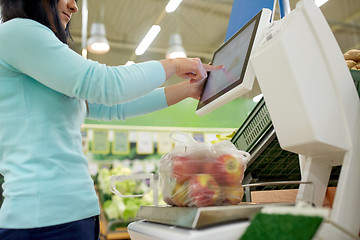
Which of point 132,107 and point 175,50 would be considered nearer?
point 132,107

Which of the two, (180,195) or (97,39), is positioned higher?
(97,39)

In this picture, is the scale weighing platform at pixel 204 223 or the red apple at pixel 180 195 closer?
the scale weighing platform at pixel 204 223

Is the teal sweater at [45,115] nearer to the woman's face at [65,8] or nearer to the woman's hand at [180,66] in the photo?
the woman's hand at [180,66]

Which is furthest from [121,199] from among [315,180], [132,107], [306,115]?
[306,115]

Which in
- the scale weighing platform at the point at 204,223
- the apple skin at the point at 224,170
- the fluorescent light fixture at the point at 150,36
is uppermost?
the fluorescent light fixture at the point at 150,36

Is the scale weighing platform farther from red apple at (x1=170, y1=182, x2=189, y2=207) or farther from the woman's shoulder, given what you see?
the woman's shoulder

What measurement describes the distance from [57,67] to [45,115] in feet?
0.51

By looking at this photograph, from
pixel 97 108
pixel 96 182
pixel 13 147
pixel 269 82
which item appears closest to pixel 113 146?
pixel 96 182

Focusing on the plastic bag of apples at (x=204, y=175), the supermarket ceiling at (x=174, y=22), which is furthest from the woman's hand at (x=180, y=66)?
the supermarket ceiling at (x=174, y=22)

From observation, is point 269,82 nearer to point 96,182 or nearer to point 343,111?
point 343,111

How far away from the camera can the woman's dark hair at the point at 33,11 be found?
1.07 metres

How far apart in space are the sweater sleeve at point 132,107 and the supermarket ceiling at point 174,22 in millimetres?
5728

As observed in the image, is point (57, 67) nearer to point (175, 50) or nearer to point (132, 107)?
point (132, 107)

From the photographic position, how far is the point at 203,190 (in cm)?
83
